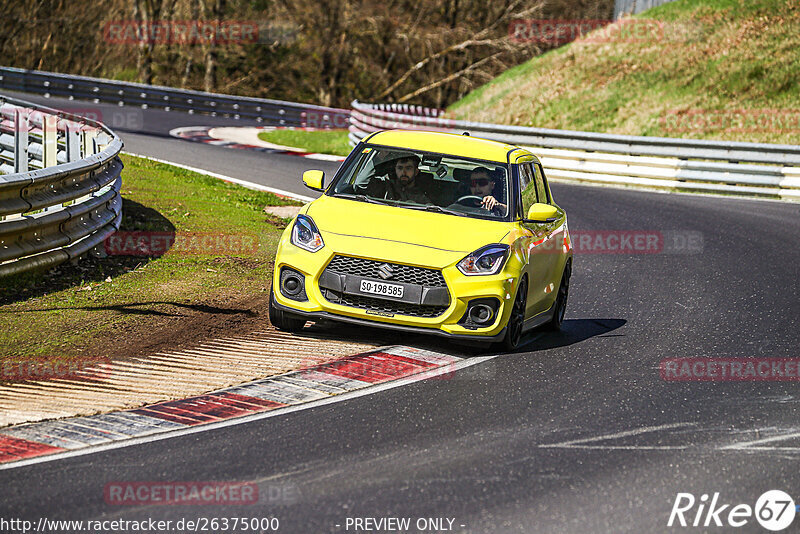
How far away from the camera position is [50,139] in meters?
14.6

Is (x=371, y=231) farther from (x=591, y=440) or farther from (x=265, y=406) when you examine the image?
(x=591, y=440)

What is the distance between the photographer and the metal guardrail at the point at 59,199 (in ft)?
33.5

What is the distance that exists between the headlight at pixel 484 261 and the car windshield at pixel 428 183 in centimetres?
64

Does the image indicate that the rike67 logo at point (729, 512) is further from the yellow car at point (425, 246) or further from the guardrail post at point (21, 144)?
the guardrail post at point (21, 144)

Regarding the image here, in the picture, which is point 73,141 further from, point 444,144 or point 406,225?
point 406,225

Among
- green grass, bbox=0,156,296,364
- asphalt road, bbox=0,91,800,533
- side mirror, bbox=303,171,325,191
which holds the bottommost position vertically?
green grass, bbox=0,156,296,364

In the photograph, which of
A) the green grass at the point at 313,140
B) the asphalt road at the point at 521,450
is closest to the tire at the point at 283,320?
the asphalt road at the point at 521,450

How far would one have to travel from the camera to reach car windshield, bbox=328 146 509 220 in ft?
32.1

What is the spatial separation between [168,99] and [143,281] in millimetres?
30570

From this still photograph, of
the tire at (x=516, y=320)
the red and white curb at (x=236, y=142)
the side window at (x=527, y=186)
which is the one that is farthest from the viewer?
the red and white curb at (x=236, y=142)

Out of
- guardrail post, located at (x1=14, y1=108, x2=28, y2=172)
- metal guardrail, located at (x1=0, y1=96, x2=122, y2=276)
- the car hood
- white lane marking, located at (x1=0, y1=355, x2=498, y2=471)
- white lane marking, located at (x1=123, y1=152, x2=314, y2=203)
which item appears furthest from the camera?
white lane marking, located at (x1=123, y1=152, x2=314, y2=203)

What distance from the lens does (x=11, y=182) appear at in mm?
10078

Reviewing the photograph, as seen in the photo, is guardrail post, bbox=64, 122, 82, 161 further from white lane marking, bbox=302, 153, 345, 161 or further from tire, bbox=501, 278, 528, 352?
white lane marking, bbox=302, 153, 345, 161

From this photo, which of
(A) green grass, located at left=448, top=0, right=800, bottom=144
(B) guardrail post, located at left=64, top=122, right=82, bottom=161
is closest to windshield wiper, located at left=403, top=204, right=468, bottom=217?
(B) guardrail post, located at left=64, top=122, right=82, bottom=161
